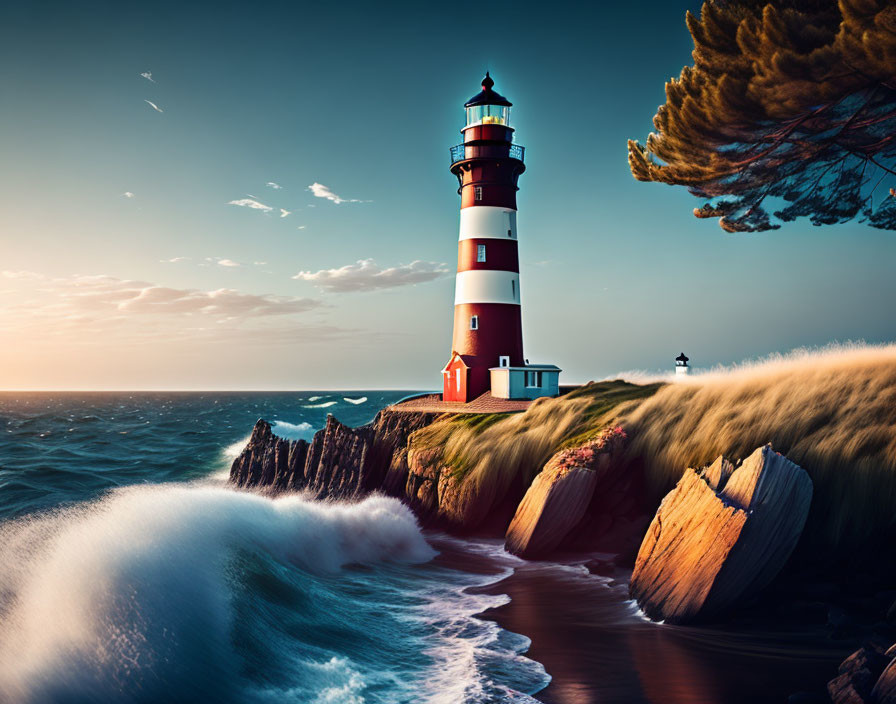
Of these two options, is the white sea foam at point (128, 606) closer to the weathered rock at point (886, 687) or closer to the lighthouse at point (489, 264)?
the weathered rock at point (886, 687)

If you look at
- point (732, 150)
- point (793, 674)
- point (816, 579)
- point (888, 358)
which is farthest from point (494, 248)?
point (793, 674)

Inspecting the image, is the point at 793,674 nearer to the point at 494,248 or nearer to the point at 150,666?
the point at 150,666

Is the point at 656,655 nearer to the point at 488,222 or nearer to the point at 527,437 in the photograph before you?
the point at 527,437

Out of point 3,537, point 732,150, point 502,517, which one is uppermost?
point 732,150

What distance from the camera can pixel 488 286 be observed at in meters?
29.3

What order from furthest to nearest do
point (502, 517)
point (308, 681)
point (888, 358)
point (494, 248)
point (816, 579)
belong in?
1. point (494, 248)
2. point (502, 517)
3. point (888, 358)
4. point (816, 579)
5. point (308, 681)

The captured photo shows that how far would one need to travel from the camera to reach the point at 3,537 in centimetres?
1009

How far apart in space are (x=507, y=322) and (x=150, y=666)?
24.1 m

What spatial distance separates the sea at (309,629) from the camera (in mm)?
7168

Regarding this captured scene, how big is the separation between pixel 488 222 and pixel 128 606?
78.9 ft

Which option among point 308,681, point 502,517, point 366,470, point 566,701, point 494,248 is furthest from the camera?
point 494,248

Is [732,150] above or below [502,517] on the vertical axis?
above

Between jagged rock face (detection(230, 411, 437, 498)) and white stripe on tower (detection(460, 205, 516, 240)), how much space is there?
9.17 meters

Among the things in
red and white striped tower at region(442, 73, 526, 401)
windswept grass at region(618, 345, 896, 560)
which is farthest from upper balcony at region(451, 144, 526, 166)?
windswept grass at region(618, 345, 896, 560)
